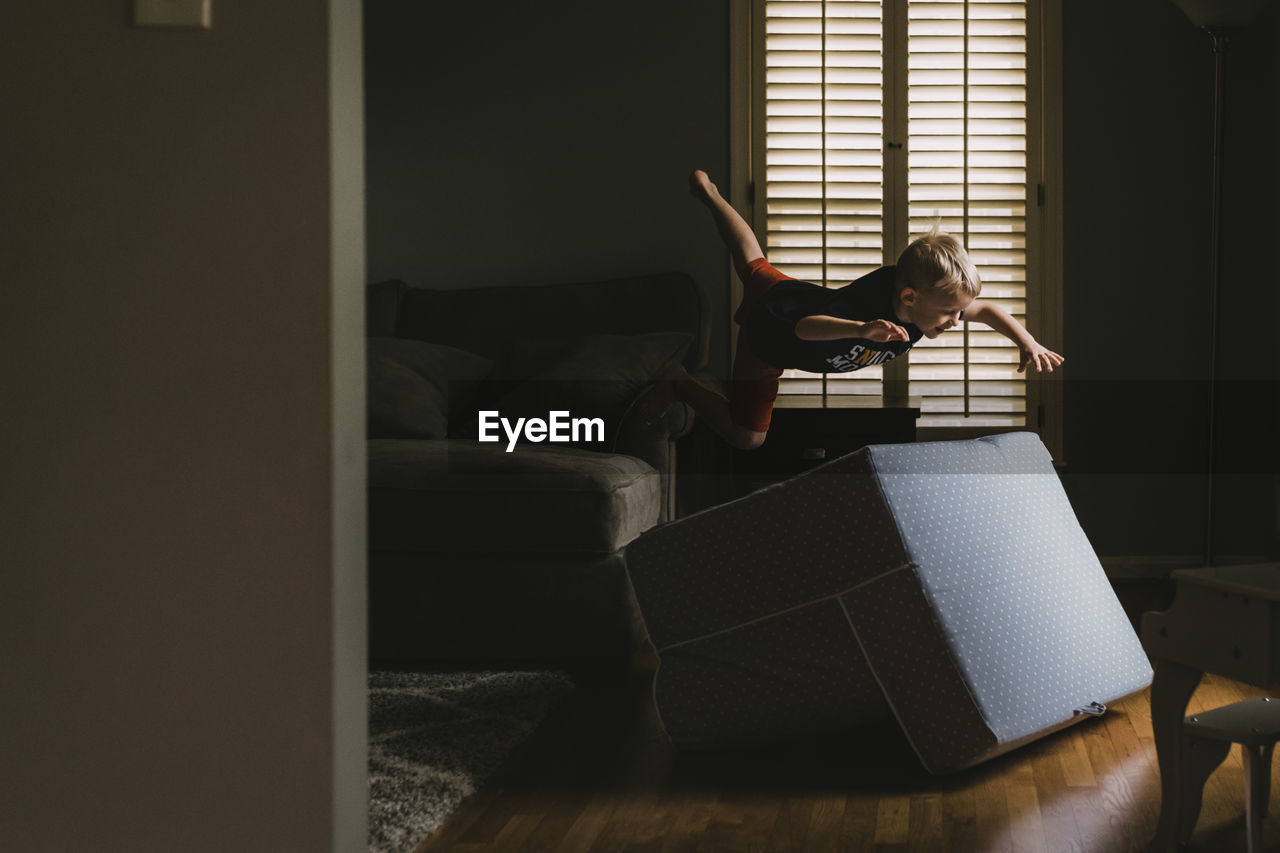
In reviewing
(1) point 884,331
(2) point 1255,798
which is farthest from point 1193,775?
(1) point 884,331

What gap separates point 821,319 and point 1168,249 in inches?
18.2

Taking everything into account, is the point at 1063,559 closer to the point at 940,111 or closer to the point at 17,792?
the point at 940,111

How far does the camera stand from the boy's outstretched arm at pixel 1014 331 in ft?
3.56

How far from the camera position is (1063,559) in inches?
56.5

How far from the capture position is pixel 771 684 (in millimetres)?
1375

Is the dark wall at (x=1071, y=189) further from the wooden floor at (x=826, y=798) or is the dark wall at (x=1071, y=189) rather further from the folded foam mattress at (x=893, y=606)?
the wooden floor at (x=826, y=798)

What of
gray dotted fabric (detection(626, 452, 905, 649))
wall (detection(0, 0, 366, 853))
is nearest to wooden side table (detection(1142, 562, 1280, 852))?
gray dotted fabric (detection(626, 452, 905, 649))

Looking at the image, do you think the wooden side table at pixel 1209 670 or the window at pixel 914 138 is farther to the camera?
the window at pixel 914 138

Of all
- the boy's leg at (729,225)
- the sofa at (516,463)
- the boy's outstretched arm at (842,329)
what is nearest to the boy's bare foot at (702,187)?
the boy's leg at (729,225)

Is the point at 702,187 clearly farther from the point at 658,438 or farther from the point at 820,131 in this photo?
the point at 658,438

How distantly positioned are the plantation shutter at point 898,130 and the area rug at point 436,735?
661mm

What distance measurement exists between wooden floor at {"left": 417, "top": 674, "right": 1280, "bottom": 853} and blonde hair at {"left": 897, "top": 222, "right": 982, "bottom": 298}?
24.0 inches

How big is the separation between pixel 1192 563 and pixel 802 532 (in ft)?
1.55

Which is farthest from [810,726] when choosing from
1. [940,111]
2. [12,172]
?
[12,172]
